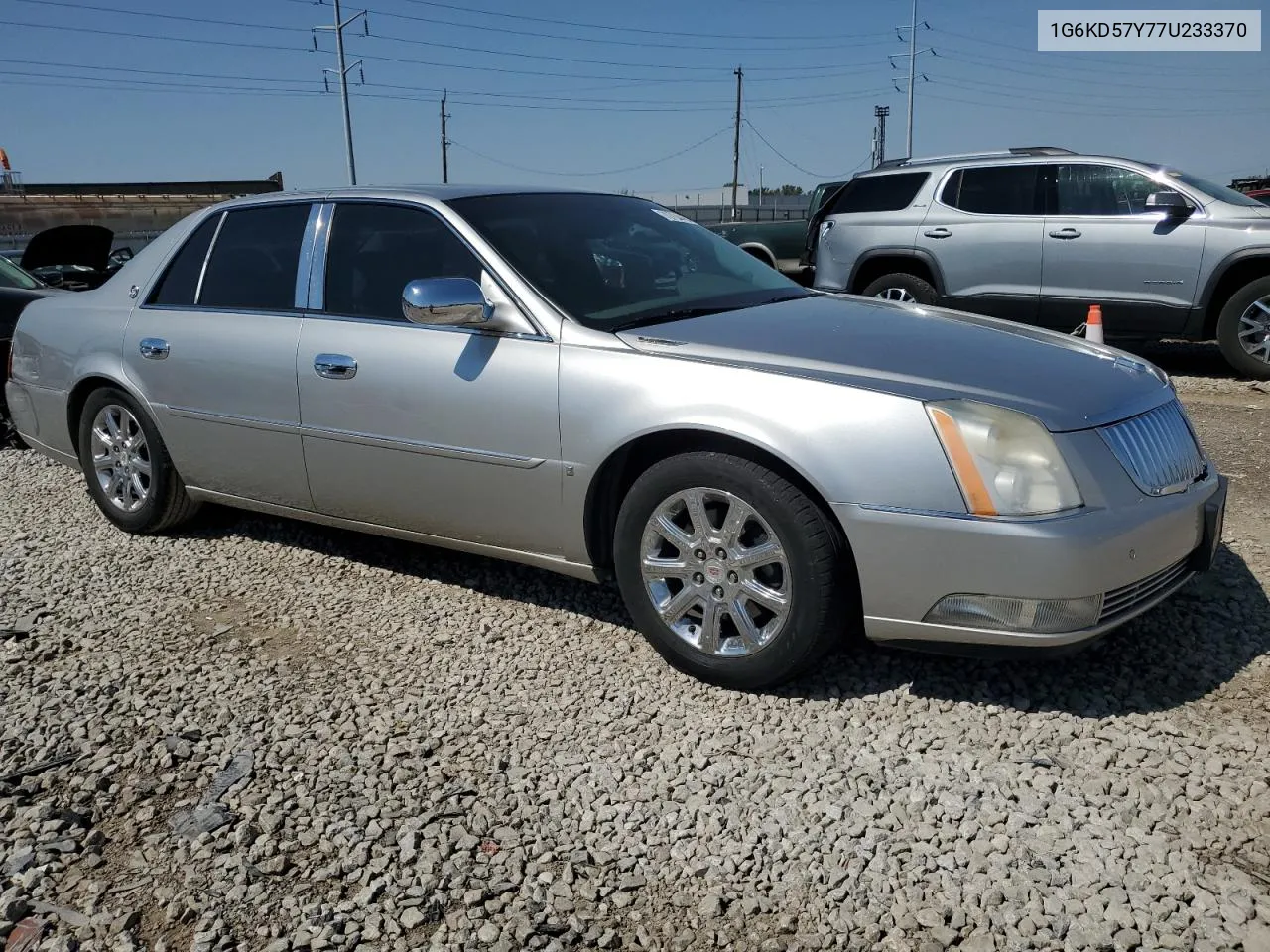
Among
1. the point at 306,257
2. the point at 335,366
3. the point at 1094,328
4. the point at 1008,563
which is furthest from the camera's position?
the point at 1094,328

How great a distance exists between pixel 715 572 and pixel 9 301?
655 centimetres

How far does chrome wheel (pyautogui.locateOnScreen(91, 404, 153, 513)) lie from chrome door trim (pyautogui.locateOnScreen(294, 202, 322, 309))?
1.22 m

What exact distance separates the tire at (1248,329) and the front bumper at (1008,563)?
6.07 metres

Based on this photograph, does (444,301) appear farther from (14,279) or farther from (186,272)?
(14,279)

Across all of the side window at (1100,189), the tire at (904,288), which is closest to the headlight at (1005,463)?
the side window at (1100,189)

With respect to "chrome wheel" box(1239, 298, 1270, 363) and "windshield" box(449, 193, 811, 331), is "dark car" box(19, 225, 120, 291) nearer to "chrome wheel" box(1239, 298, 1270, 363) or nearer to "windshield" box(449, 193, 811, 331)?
"windshield" box(449, 193, 811, 331)

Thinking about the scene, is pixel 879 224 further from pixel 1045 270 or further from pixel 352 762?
pixel 352 762

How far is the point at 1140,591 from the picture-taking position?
3.13m

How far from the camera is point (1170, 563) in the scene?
3205 mm

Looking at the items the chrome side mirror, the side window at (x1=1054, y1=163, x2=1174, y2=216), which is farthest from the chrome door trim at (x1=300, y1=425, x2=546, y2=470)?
the side window at (x1=1054, y1=163, x2=1174, y2=216)

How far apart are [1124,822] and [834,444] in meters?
1.20

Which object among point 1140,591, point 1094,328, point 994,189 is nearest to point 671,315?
point 1140,591

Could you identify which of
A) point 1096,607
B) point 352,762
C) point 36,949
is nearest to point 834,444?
point 1096,607

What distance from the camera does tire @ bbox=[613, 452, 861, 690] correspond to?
10.3ft
